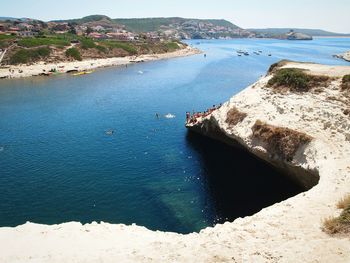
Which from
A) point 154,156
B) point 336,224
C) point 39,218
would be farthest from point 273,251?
point 154,156

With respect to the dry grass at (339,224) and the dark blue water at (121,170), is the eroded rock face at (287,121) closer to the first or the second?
the dark blue water at (121,170)

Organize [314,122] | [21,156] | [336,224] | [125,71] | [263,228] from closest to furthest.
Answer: [336,224] < [263,228] < [314,122] < [21,156] < [125,71]

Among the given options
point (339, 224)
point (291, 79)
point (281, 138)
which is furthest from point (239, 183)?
point (339, 224)

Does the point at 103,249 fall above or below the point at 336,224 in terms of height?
below

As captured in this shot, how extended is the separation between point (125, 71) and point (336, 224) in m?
134

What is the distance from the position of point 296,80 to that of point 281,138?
1344 centimetres

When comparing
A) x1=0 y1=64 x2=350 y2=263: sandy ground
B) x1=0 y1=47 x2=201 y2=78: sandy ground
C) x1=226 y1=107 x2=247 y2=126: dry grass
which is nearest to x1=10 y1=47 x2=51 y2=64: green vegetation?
x1=0 y1=47 x2=201 y2=78: sandy ground

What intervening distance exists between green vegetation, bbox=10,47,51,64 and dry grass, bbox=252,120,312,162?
12791 cm

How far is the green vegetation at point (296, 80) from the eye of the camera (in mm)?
51031

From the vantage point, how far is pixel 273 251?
886 inches

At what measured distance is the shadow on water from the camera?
38.2 meters

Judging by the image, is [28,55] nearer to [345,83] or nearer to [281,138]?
[281,138]

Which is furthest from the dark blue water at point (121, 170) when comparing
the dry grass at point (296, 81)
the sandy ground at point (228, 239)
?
the dry grass at point (296, 81)

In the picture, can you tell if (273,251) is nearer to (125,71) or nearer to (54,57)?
(125,71)
